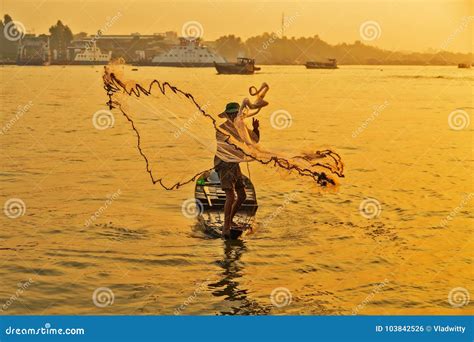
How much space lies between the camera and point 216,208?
726 inches

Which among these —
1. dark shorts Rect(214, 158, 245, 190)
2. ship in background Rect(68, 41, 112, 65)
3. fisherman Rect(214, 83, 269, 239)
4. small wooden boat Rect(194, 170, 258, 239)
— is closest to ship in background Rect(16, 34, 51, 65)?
ship in background Rect(68, 41, 112, 65)

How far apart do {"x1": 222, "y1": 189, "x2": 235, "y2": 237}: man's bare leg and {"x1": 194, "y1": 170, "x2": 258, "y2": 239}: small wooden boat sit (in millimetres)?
166

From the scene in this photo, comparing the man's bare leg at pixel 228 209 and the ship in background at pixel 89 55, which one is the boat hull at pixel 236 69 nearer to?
the ship in background at pixel 89 55

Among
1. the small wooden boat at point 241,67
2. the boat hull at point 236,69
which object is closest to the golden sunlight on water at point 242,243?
the small wooden boat at point 241,67

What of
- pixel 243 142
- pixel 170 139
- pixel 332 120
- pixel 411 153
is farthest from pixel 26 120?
pixel 243 142

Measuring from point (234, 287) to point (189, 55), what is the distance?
14706cm

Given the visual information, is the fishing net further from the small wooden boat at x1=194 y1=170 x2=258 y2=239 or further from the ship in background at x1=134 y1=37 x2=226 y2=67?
the ship in background at x1=134 y1=37 x2=226 y2=67

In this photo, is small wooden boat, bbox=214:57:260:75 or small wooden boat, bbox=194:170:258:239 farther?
small wooden boat, bbox=214:57:260:75

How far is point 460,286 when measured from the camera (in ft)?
48.7

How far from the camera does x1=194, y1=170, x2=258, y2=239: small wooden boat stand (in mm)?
17419

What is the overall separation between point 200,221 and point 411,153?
20.5 meters

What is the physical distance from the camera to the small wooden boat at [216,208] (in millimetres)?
17419

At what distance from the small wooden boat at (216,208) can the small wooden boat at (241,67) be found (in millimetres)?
103226

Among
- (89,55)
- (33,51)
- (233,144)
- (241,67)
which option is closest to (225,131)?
(233,144)
